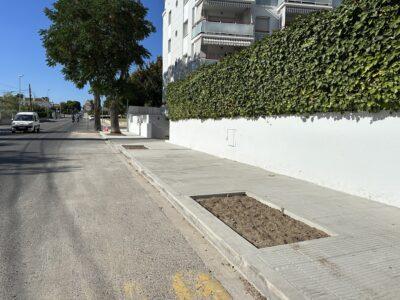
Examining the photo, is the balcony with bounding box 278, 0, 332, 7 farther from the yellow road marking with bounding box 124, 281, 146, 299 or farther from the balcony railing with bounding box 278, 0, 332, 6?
the yellow road marking with bounding box 124, 281, 146, 299

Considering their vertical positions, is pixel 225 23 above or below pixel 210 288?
above

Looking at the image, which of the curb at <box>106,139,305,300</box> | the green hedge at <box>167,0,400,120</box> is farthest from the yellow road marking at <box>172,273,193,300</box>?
the green hedge at <box>167,0,400,120</box>

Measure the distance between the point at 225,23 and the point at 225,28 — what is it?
37cm

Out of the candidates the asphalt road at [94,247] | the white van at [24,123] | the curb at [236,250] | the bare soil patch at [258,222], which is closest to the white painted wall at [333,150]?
the bare soil patch at [258,222]

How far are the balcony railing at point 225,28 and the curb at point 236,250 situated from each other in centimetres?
2247

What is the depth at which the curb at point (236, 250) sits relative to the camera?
10.9 ft

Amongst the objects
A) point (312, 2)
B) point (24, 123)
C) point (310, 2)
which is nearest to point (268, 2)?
point (310, 2)

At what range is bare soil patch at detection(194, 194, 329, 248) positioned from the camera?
15.2 feet

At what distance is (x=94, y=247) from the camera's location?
180 inches

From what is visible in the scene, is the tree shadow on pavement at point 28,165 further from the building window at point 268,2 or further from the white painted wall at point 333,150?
the building window at point 268,2

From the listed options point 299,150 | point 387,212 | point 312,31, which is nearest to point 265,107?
A: point 299,150

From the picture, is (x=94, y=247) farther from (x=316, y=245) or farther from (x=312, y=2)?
(x=312, y=2)

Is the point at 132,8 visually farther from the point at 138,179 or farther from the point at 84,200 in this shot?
the point at 84,200

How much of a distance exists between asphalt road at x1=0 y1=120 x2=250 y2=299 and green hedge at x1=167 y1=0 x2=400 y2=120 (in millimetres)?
4091
